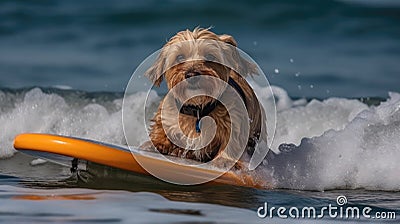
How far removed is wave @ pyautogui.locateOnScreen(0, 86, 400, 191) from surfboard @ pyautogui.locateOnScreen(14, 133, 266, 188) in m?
0.47

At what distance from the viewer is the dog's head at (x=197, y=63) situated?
622cm

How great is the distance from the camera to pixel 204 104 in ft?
20.9

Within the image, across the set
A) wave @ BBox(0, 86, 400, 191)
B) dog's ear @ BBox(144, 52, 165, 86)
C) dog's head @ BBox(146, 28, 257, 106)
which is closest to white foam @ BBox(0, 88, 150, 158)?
wave @ BBox(0, 86, 400, 191)

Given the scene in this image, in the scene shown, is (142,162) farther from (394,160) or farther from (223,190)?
(394,160)

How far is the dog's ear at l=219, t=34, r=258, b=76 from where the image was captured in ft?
21.3

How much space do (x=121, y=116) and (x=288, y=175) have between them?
286 centimetres

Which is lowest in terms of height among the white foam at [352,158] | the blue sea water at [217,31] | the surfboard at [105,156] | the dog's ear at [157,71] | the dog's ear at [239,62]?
the surfboard at [105,156]

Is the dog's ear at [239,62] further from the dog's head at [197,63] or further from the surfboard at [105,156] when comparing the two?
the surfboard at [105,156]

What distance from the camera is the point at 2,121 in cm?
914

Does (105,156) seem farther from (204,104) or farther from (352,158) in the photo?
(352,158)

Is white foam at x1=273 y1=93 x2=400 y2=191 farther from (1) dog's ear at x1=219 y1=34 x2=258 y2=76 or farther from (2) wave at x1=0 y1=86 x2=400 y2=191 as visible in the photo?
(1) dog's ear at x1=219 y1=34 x2=258 y2=76

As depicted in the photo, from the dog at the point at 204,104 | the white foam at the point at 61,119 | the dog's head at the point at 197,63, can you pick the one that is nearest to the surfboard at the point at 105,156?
the dog at the point at 204,104

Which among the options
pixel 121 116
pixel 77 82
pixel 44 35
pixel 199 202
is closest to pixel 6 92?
pixel 77 82

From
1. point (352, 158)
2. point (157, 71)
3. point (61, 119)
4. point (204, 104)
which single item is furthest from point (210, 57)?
point (61, 119)
